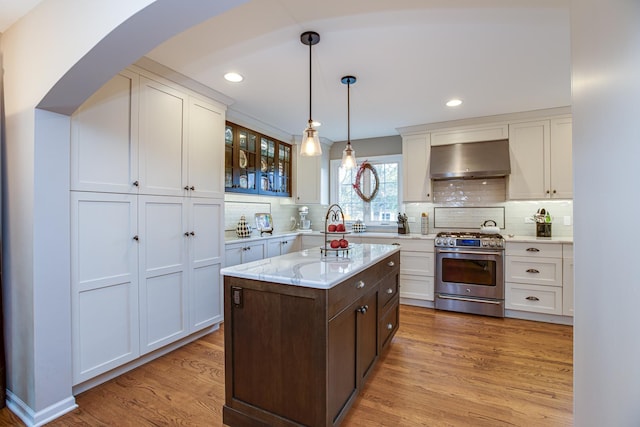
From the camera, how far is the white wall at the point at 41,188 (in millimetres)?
1624

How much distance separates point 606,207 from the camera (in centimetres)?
79

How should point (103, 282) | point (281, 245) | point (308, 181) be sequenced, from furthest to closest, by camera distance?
1. point (308, 181)
2. point (281, 245)
3. point (103, 282)

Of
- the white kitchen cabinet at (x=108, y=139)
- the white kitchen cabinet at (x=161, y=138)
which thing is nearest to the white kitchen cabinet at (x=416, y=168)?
the white kitchen cabinet at (x=161, y=138)

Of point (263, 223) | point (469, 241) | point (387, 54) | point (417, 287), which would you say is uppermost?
point (387, 54)

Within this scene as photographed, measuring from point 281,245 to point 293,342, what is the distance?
8.63ft

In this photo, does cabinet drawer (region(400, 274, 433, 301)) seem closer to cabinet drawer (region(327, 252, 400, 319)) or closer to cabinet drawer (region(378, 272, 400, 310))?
cabinet drawer (region(378, 272, 400, 310))

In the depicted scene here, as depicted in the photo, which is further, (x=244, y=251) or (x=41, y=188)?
(x=244, y=251)

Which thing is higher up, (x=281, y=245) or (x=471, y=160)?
(x=471, y=160)

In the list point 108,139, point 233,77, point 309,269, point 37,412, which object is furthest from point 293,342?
point 233,77

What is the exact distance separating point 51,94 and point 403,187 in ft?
12.5

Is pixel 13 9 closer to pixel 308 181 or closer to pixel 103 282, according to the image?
pixel 103 282

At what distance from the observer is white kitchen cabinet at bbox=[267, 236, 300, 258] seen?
12.8 feet

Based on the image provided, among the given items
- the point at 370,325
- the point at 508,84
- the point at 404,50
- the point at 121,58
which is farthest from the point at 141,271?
the point at 508,84

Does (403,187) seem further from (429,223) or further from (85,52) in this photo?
(85,52)
